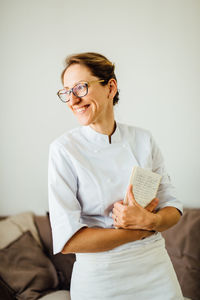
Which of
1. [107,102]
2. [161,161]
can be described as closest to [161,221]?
[161,161]

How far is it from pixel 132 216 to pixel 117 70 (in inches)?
57.1

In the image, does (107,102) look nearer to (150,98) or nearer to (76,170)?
(76,170)

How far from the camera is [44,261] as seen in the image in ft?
6.29

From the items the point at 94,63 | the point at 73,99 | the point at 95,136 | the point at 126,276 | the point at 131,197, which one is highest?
the point at 94,63

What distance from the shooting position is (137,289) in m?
1.03

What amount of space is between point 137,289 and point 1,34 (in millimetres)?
2052

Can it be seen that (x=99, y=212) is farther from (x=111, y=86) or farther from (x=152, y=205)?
(x=111, y=86)

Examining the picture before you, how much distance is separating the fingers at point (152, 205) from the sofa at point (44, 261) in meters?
0.93

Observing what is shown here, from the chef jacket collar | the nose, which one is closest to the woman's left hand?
the chef jacket collar

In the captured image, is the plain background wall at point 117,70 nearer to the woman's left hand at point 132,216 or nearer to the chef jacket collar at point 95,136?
the chef jacket collar at point 95,136

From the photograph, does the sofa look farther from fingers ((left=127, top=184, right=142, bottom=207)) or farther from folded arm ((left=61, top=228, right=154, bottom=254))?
fingers ((left=127, top=184, right=142, bottom=207))

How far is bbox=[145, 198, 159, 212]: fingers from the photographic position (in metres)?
1.07

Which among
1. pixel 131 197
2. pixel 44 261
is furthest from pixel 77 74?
pixel 44 261

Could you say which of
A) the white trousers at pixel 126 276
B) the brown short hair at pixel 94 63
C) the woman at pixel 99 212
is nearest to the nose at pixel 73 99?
the woman at pixel 99 212
